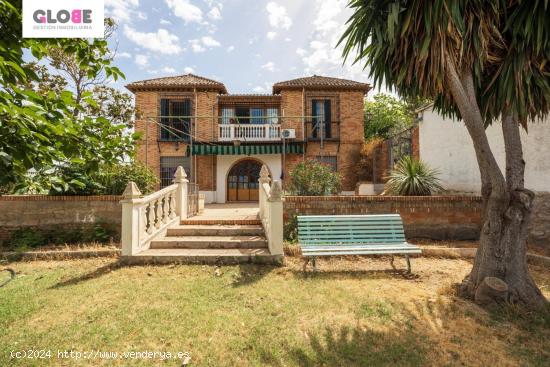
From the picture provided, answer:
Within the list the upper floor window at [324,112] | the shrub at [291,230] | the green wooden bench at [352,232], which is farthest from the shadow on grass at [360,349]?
the upper floor window at [324,112]

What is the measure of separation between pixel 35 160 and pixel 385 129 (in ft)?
89.3

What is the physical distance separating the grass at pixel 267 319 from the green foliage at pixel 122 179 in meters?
2.90

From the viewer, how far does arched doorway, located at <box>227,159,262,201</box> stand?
1664 centimetres

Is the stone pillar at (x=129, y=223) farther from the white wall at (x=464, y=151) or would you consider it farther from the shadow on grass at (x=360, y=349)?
the white wall at (x=464, y=151)

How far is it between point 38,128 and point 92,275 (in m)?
4.50

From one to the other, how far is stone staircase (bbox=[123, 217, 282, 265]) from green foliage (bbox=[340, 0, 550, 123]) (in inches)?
188

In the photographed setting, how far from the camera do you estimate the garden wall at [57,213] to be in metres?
7.11

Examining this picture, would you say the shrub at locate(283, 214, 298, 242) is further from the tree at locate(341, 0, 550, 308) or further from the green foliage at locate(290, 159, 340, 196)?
the tree at locate(341, 0, 550, 308)

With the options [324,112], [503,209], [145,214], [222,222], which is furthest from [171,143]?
[503,209]

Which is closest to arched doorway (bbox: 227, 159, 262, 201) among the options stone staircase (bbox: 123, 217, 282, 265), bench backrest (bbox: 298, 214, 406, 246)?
stone staircase (bbox: 123, 217, 282, 265)

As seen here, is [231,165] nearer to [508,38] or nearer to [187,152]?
[187,152]

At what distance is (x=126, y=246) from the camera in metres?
5.71

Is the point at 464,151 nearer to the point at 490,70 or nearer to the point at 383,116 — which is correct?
the point at 490,70

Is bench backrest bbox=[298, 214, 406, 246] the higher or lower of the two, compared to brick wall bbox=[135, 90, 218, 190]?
lower
